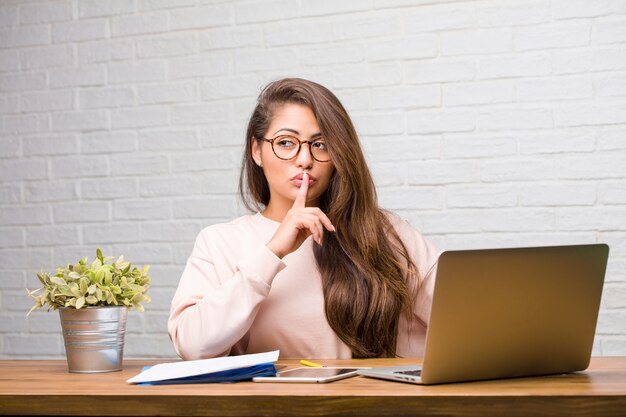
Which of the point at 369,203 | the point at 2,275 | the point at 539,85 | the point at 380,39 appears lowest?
the point at 2,275

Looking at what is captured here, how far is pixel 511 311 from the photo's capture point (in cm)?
126

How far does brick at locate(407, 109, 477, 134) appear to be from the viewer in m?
2.78

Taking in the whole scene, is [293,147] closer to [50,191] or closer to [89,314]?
[89,314]

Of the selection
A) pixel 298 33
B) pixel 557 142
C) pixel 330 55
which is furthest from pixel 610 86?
pixel 298 33

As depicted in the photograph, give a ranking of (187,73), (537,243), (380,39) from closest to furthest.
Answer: (537,243)
(380,39)
(187,73)

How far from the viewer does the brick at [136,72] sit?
10.4ft

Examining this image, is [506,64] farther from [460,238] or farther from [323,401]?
[323,401]

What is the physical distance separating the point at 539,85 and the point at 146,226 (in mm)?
1495

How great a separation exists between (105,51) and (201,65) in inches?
16.7

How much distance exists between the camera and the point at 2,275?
3.35m

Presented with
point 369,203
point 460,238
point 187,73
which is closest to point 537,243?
point 460,238

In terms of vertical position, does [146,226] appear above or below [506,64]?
below

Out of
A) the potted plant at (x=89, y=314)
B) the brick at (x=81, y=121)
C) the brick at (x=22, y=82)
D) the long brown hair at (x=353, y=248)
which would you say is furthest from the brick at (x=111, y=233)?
the potted plant at (x=89, y=314)

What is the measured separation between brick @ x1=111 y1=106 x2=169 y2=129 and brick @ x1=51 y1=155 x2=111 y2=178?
5.8 inches
